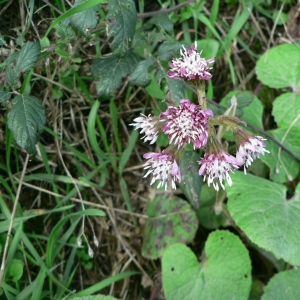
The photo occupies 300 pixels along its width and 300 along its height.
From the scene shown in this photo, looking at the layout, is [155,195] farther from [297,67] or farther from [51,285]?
[297,67]

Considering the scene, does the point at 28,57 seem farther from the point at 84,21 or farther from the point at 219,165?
the point at 219,165

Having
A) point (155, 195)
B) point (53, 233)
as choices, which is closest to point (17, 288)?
point (53, 233)

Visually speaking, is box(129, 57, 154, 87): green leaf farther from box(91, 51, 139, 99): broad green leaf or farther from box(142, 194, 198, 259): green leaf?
box(142, 194, 198, 259): green leaf

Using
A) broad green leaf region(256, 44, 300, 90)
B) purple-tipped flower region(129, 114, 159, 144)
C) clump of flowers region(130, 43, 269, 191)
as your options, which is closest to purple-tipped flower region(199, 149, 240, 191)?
clump of flowers region(130, 43, 269, 191)

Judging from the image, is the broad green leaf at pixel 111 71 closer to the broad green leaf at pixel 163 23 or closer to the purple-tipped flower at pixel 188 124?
the broad green leaf at pixel 163 23

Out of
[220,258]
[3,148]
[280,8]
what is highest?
[280,8]

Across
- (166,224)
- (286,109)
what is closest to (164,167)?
(166,224)
